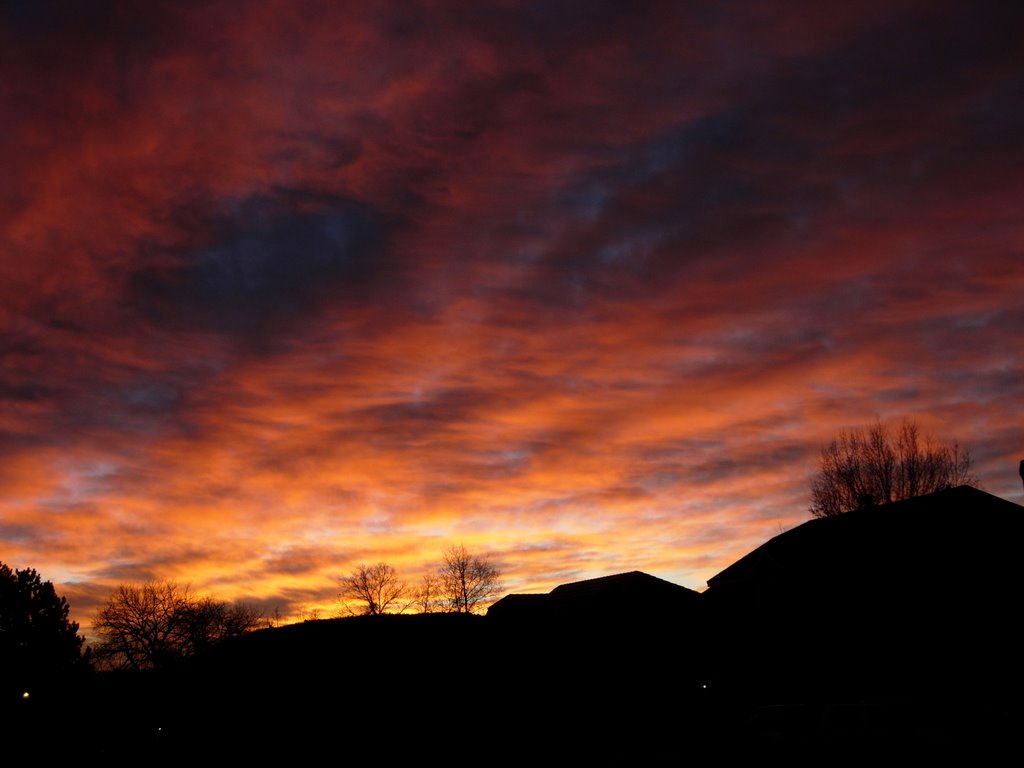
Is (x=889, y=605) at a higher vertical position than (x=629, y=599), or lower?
lower

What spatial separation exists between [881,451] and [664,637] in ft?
94.7

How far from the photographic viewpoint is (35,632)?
6919 centimetres

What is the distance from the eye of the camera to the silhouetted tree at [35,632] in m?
67.2

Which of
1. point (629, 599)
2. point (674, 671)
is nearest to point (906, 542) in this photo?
point (674, 671)

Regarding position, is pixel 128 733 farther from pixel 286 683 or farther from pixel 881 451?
pixel 881 451

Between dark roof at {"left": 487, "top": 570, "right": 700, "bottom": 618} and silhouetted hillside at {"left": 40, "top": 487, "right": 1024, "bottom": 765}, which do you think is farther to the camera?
dark roof at {"left": 487, "top": 570, "right": 700, "bottom": 618}

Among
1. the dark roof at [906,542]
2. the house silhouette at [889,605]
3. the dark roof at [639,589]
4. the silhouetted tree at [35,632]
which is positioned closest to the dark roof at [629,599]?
the dark roof at [639,589]

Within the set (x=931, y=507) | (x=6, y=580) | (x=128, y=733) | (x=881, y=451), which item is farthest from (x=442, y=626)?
(x=6, y=580)

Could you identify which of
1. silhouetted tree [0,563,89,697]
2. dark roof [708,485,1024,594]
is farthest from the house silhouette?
silhouetted tree [0,563,89,697]

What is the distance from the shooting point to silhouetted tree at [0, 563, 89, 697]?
67.2m

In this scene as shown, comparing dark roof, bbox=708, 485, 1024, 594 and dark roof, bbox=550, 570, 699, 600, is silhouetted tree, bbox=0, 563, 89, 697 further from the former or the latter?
dark roof, bbox=708, 485, 1024, 594

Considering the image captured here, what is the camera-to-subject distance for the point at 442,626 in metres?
15.3

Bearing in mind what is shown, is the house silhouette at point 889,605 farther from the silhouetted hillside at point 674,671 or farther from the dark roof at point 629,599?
the dark roof at point 629,599

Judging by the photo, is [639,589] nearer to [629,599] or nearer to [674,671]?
[629,599]
